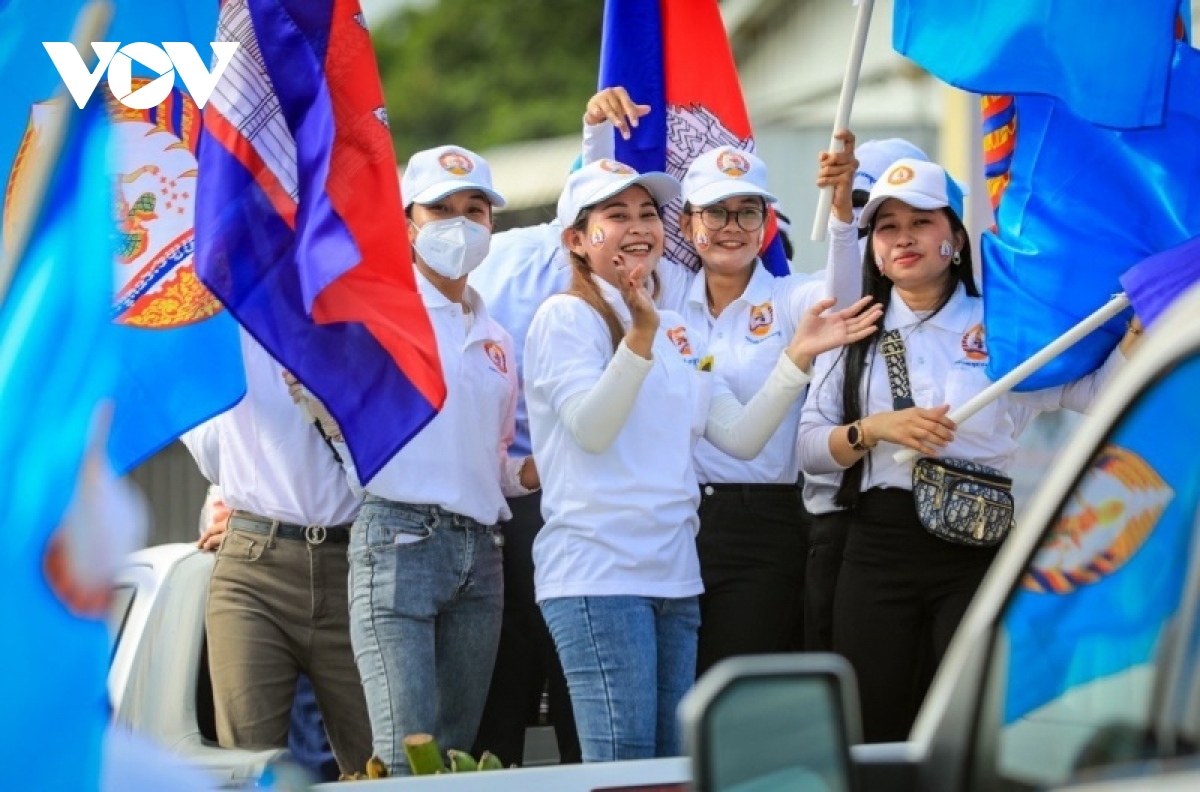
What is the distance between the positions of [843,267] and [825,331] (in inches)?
20.6

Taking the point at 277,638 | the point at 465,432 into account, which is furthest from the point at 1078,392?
the point at 277,638

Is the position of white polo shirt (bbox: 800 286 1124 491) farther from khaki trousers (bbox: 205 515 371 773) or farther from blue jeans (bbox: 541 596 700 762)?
khaki trousers (bbox: 205 515 371 773)

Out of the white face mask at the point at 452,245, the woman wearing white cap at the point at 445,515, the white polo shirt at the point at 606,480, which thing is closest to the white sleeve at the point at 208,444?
the woman wearing white cap at the point at 445,515

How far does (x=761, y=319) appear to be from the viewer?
676 cm

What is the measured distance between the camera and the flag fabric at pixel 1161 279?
6223 mm

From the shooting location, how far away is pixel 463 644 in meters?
6.23

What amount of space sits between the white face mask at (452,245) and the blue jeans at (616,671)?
1151 millimetres

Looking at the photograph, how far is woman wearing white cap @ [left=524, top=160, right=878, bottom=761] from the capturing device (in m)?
5.75

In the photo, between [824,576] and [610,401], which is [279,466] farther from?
[824,576]

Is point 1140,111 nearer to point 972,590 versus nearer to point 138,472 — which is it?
point 972,590

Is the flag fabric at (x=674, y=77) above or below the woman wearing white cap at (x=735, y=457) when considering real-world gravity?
above

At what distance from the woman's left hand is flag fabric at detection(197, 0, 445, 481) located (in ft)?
3.46

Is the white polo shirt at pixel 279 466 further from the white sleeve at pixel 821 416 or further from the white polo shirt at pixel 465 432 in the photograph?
the white sleeve at pixel 821 416

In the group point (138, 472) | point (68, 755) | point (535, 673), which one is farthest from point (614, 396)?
point (138, 472)
